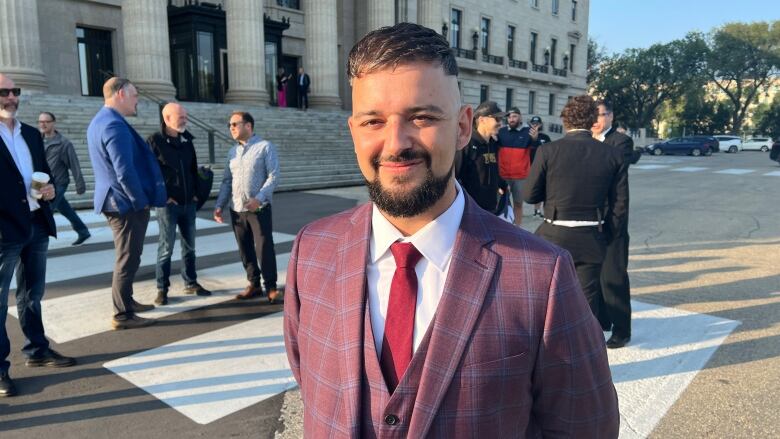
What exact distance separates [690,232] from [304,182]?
10450mm

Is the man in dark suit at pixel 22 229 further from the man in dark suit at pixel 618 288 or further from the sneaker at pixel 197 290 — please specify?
the man in dark suit at pixel 618 288

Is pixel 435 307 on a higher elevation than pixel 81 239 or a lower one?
higher

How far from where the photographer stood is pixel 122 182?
447 cm

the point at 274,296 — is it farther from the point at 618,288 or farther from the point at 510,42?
the point at 510,42

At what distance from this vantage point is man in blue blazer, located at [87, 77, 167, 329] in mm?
4488

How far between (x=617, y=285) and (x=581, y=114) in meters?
1.41

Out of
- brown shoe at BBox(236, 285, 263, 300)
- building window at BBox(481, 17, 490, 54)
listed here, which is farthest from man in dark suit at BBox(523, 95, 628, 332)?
building window at BBox(481, 17, 490, 54)

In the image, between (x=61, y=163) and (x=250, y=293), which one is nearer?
(x=250, y=293)

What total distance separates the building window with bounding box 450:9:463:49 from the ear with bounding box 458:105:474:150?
1409 inches

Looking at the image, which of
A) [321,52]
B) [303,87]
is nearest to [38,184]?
[303,87]

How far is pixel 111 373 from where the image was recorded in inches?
150

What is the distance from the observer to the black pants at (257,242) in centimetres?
529

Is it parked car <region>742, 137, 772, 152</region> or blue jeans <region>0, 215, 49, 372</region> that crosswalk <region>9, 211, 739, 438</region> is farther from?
parked car <region>742, 137, 772, 152</region>

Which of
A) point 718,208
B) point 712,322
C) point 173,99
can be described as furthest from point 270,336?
point 173,99
